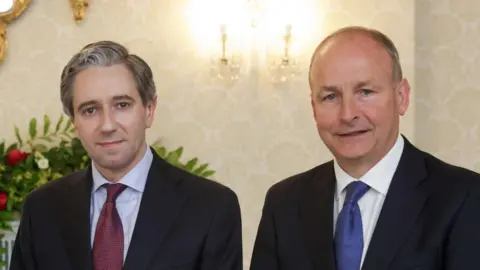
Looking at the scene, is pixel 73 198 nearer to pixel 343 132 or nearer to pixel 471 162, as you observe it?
pixel 343 132

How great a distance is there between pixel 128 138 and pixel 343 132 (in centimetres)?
55

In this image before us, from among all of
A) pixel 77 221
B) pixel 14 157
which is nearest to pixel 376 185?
pixel 77 221

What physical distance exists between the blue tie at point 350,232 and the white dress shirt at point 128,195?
529mm

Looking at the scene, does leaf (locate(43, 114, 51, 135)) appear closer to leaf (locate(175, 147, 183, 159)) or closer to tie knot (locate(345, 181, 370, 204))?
leaf (locate(175, 147, 183, 159))

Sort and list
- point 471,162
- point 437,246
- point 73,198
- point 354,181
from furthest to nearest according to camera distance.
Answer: point 471,162, point 73,198, point 354,181, point 437,246

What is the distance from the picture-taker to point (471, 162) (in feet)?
13.5

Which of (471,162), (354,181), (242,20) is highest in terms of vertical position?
(242,20)

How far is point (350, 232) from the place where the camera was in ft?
5.44

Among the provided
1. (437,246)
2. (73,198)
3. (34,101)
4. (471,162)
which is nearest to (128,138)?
Answer: (73,198)

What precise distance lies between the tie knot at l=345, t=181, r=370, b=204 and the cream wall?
91.0 inches

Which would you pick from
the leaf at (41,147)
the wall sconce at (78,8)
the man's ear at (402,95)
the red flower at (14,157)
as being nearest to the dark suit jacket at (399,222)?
the man's ear at (402,95)

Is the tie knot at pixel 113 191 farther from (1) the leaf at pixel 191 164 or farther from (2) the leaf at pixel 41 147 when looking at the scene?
(1) the leaf at pixel 191 164

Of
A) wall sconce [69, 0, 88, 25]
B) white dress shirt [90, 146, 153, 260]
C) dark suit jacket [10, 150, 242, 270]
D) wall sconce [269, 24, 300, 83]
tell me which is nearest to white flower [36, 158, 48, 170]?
wall sconce [69, 0, 88, 25]

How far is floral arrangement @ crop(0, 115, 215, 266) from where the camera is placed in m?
3.33
